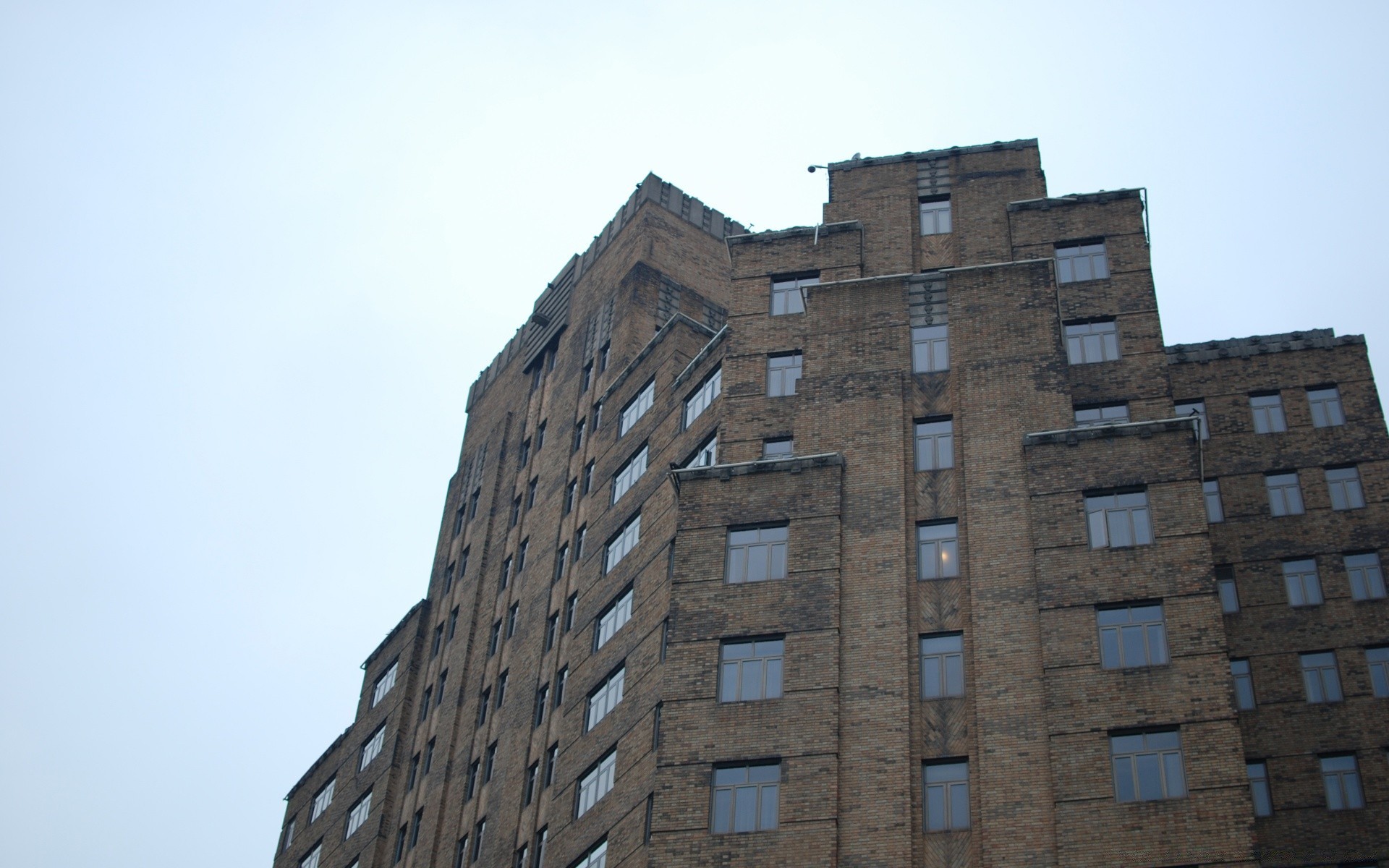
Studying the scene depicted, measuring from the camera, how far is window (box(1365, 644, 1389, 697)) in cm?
6119

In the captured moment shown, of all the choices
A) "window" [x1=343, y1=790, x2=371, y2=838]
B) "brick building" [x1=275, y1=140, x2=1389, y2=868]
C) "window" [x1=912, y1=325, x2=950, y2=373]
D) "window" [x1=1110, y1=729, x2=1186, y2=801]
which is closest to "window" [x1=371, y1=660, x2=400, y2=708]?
"window" [x1=343, y1=790, x2=371, y2=838]

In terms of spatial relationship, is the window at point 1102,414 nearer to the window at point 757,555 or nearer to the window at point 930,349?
the window at point 930,349

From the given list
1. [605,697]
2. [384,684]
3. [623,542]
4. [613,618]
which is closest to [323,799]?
[384,684]

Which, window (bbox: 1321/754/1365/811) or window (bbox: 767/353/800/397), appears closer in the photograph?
window (bbox: 1321/754/1365/811)

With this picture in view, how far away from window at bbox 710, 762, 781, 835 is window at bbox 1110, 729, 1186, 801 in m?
9.65

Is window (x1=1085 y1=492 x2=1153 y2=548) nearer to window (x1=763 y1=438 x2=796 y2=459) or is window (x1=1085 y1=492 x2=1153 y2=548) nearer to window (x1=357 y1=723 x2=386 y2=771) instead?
window (x1=763 y1=438 x2=796 y2=459)

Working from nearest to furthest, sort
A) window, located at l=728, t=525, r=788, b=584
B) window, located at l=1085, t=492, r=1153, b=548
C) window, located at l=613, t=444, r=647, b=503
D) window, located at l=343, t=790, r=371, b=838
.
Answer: window, located at l=1085, t=492, r=1153, b=548 → window, located at l=728, t=525, r=788, b=584 → window, located at l=613, t=444, r=647, b=503 → window, located at l=343, t=790, r=371, b=838

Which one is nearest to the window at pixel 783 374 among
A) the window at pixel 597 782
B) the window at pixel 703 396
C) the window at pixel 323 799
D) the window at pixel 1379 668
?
the window at pixel 703 396

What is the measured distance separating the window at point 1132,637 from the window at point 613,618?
18.2 meters

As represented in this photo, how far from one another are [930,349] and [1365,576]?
793 inches

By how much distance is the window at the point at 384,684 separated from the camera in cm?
8919

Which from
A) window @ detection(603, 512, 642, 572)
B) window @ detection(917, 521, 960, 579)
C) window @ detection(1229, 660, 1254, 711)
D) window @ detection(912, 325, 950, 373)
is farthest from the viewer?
window @ detection(603, 512, 642, 572)

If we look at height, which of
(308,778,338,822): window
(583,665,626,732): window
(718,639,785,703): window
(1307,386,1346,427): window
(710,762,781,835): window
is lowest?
(710,762,781,835): window

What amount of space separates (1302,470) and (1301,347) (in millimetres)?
5998
